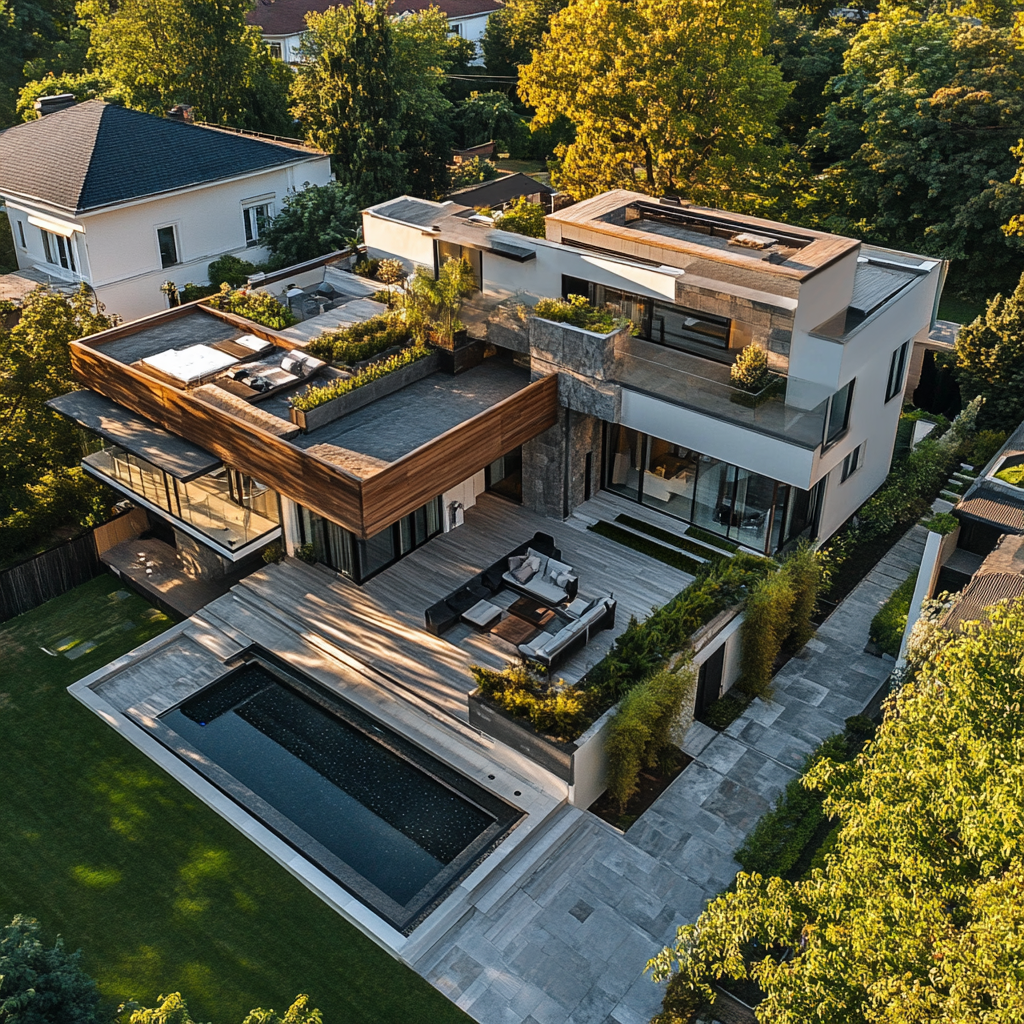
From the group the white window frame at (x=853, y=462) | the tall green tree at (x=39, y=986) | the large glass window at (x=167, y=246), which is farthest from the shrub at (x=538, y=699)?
the large glass window at (x=167, y=246)

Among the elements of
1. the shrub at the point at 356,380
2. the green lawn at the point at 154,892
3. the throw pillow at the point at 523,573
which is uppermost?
the shrub at the point at 356,380

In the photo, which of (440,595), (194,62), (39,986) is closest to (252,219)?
(194,62)

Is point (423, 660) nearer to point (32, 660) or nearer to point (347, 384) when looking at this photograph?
point (347, 384)

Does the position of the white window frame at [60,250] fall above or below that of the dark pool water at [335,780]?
above

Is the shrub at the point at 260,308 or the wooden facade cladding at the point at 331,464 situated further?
Answer: the shrub at the point at 260,308

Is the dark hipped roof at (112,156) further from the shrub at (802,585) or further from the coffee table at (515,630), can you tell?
the shrub at (802,585)

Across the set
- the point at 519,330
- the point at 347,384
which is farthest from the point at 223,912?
the point at 519,330

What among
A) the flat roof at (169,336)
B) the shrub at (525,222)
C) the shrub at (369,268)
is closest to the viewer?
the flat roof at (169,336)

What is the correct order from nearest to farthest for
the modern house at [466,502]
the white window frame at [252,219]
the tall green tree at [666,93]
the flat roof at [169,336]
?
the modern house at [466,502]
the flat roof at [169,336]
the tall green tree at [666,93]
the white window frame at [252,219]
